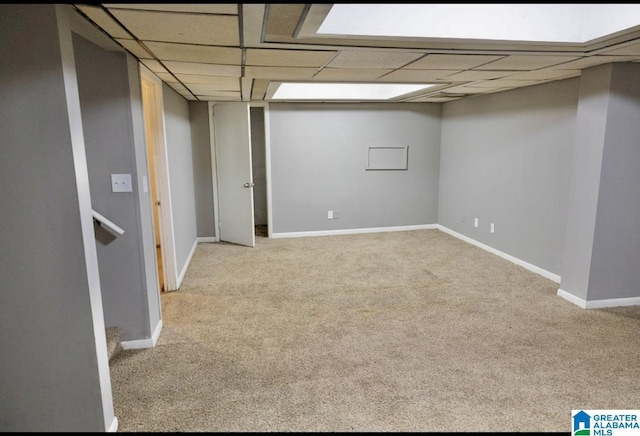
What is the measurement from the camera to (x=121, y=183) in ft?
8.24

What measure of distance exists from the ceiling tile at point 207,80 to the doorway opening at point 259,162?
2.72 meters

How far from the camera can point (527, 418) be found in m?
1.98

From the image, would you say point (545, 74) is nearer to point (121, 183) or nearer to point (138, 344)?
point (121, 183)

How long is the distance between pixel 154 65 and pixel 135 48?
499 millimetres

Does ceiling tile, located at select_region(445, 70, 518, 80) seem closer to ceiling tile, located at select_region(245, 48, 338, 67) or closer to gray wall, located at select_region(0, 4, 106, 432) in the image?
ceiling tile, located at select_region(245, 48, 338, 67)

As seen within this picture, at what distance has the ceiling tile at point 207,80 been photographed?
313 centimetres

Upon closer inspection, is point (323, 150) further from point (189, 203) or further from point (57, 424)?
point (57, 424)

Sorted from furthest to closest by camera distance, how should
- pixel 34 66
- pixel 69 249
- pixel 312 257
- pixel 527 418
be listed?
pixel 312 257 → pixel 527 418 → pixel 69 249 → pixel 34 66

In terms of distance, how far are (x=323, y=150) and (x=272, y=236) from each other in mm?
1488

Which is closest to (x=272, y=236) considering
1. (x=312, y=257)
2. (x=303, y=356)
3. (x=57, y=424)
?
(x=312, y=257)

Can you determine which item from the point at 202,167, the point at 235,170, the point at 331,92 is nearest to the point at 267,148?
the point at 235,170

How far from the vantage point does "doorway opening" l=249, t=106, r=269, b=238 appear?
6391 mm

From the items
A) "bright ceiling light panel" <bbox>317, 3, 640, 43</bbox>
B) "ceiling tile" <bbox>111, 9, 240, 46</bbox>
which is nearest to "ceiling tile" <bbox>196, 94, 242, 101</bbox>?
"ceiling tile" <bbox>111, 9, 240, 46</bbox>

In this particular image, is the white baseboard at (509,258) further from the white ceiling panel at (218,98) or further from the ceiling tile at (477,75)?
the white ceiling panel at (218,98)
